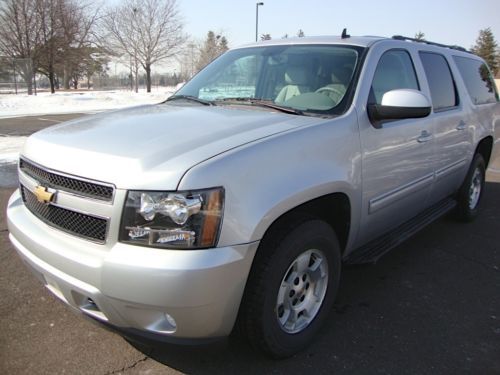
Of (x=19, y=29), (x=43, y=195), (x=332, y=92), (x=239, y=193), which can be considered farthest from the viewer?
(x=19, y=29)

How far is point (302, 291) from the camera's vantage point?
2.71 metres

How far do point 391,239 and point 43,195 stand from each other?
2.44 meters

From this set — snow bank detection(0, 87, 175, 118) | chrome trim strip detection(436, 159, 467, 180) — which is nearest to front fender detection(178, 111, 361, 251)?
chrome trim strip detection(436, 159, 467, 180)

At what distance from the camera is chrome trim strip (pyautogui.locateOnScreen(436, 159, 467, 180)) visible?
4102mm

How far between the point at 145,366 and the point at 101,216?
983mm

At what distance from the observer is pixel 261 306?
7.56 ft

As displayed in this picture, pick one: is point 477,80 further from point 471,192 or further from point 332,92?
point 332,92

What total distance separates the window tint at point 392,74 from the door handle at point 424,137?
39 centimetres

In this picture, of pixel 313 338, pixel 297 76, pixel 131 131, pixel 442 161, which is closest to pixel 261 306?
pixel 313 338

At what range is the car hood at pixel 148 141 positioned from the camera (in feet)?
6.81

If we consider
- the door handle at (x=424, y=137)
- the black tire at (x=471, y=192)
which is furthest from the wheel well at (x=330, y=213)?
the black tire at (x=471, y=192)

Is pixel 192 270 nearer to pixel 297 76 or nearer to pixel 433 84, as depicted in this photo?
pixel 297 76

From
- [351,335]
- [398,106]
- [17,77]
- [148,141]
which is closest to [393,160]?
[398,106]

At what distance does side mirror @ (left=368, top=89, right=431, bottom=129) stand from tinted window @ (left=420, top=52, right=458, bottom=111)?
3.47 feet
